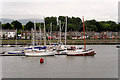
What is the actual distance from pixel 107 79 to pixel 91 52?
2129 cm

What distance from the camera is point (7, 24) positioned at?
13600cm

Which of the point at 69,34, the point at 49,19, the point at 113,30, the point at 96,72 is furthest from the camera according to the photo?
the point at 49,19

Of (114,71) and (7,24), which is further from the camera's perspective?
(7,24)

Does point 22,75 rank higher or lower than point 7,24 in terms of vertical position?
lower

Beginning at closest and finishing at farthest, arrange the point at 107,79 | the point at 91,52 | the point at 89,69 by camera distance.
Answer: the point at 107,79 → the point at 89,69 → the point at 91,52

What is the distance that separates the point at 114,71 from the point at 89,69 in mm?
3176

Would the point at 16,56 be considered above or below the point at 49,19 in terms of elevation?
below

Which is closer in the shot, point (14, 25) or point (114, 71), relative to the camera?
point (114, 71)

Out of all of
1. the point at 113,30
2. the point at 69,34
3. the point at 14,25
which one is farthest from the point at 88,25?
the point at 14,25

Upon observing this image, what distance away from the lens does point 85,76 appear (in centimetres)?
2903

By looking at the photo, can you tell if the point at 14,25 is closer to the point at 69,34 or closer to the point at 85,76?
the point at 69,34

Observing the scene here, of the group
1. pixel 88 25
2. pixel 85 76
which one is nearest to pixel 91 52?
pixel 85 76

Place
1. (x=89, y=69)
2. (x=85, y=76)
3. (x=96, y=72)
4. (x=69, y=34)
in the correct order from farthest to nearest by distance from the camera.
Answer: (x=69, y=34)
(x=89, y=69)
(x=96, y=72)
(x=85, y=76)

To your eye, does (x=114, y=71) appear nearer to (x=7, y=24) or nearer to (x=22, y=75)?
(x=22, y=75)
